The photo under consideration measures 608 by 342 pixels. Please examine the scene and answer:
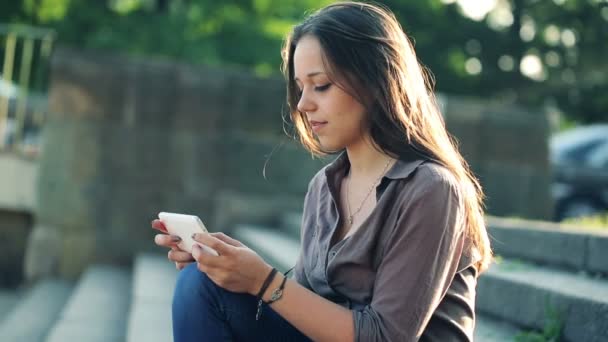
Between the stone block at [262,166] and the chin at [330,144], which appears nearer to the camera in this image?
the chin at [330,144]

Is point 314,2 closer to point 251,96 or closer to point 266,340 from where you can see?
point 251,96

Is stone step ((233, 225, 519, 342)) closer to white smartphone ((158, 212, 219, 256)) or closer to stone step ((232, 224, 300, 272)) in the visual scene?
stone step ((232, 224, 300, 272))

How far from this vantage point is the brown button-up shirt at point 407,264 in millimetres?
1947

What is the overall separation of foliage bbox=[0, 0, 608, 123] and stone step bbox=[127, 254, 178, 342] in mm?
8776

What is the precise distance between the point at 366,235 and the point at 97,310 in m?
3.07

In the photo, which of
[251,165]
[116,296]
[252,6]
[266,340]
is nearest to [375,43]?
[266,340]

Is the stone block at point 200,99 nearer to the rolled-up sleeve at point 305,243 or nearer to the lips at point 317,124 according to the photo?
the rolled-up sleeve at point 305,243

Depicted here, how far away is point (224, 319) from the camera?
7.22 feet

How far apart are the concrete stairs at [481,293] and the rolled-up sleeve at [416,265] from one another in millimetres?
876

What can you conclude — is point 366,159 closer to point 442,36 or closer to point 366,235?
point 366,235

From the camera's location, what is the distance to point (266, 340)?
223cm

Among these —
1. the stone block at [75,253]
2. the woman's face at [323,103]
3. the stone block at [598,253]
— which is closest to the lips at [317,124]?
the woman's face at [323,103]

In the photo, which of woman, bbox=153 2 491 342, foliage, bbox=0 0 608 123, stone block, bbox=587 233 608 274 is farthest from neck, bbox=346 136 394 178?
foliage, bbox=0 0 608 123

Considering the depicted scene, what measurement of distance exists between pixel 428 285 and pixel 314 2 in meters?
16.7
